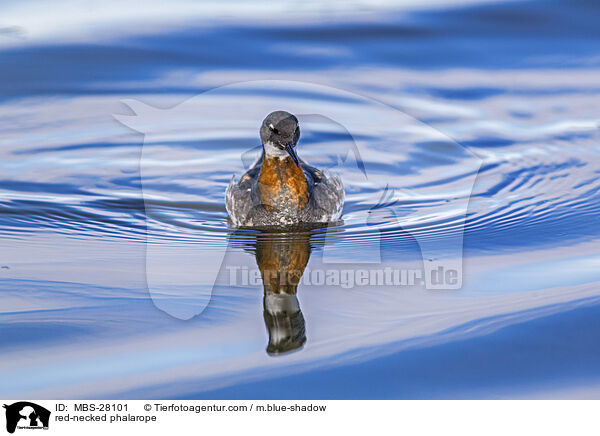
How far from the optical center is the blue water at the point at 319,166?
4871 millimetres

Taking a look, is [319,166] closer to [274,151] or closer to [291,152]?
[274,151]

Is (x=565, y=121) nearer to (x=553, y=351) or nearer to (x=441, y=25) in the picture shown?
(x=441, y=25)

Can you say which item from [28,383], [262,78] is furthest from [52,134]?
[28,383]

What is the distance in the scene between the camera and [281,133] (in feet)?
23.2

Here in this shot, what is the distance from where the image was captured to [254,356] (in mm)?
4953

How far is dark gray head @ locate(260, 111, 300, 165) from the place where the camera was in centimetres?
706

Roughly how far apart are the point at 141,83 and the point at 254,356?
22.0 feet

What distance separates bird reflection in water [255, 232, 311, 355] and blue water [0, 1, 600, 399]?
0.03m

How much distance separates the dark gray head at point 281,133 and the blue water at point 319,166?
2.38 feet

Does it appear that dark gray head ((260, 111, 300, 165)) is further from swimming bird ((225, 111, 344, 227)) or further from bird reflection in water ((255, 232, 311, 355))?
bird reflection in water ((255, 232, 311, 355))
